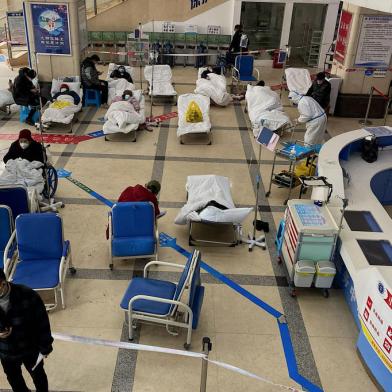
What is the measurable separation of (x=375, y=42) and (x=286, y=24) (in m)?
5.37

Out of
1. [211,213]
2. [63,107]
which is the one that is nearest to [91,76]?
[63,107]

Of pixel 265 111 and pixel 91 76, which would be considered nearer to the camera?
pixel 265 111

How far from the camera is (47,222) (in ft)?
16.5

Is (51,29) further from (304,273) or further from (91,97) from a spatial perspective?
(304,273)

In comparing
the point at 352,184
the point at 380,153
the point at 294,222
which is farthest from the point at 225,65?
the point at 294,222

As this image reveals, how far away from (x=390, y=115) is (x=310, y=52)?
5047mm

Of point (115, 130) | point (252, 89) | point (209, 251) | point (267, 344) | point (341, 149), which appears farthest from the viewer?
point (252, 89)

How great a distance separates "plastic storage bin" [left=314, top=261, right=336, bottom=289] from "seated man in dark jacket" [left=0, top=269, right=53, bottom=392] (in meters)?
2.95

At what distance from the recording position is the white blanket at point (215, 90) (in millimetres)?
11656

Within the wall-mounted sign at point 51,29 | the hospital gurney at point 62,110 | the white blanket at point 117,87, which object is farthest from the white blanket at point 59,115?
the wall-mounted sign at point 51,29

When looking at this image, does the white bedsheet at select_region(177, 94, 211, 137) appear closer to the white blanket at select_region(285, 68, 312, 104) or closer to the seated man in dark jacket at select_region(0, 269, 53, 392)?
the white blanket at select_region(285, 68, 312, 104)

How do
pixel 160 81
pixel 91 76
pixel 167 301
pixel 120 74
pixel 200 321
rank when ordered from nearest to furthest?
pixel 167 301
pixel 200 321
pixel 91 76
pixel 120 74
pixel 160 81

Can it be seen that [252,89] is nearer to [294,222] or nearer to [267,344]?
[294,222]

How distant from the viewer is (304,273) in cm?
512
